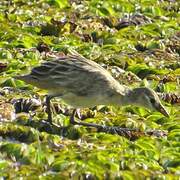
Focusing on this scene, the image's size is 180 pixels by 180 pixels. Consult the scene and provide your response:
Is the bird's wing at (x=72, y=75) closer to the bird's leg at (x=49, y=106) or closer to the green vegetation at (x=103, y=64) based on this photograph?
the bird's leg at (x=49, y=106)

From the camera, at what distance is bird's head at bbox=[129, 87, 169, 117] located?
10.1 metres

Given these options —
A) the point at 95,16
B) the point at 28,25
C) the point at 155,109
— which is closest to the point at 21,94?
the point at 155,109

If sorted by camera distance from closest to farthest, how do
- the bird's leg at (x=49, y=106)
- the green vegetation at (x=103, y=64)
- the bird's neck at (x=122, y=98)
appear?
the green vegetation at (x=103, y=64)
the bird's leg at (x=49, y=106)
the bird's neck at (x=122, y=98)

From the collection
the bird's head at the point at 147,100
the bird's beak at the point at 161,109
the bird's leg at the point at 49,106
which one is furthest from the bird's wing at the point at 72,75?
the bird's beak at the point at 161,109

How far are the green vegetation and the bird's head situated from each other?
0.55ft

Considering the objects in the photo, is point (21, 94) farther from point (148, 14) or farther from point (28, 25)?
point (148, 14)

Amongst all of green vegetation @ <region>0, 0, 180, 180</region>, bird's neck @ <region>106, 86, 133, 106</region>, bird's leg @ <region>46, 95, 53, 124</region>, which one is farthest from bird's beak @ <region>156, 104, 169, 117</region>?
bird's leg @ <region>46, 95, 53, 124</region>

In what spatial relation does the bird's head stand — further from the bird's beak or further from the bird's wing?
the bird's wing

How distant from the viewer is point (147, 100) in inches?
398

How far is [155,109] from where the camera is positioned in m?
10.1

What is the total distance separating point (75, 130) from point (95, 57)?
121 inches

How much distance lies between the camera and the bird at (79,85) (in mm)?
9695

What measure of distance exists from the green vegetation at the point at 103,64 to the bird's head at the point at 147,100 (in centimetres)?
17

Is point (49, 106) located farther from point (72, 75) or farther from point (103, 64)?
point (103, 64)
